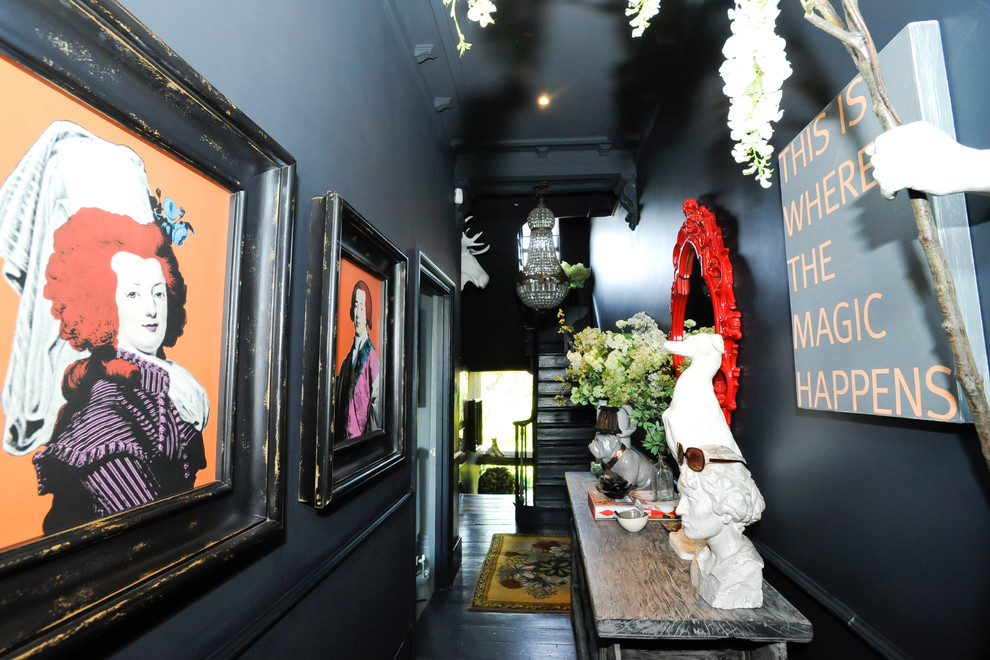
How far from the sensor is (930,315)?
867 millimetres

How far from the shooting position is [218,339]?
1.01 metres

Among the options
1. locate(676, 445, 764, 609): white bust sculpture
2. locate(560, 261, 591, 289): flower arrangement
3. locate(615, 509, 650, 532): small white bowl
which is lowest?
locate(615, 509, 650, 532): small white bowl

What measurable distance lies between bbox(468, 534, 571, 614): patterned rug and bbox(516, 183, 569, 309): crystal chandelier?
2143 mm

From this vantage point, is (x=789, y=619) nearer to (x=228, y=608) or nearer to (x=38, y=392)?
(x=228, y=608)

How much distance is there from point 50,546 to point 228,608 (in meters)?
0.51

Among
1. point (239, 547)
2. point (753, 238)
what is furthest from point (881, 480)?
point (239, 547)

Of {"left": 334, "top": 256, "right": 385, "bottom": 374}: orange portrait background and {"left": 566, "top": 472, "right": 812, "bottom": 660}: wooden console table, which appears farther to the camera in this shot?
{"left": 334, "top": 256, "right": 385, "bottom": 374}: orange portrait background

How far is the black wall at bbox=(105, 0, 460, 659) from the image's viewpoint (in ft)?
3.22

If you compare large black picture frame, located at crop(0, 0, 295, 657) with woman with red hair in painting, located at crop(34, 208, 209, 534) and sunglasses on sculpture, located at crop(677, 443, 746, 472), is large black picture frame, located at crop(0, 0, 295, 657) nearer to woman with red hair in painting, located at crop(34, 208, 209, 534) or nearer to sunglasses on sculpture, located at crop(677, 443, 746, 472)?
woman with red hair in painting, located at crop(34, 208, 209, 534)

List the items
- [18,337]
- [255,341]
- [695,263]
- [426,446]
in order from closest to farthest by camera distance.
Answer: [18,337] → [255,341] → [695,263] → [426,446]

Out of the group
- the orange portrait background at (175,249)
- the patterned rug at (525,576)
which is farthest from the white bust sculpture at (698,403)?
the patterned rug at (525,576)

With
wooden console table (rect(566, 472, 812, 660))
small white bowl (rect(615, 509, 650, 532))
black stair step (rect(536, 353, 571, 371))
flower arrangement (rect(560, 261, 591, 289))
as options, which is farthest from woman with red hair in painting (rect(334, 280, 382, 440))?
flower arrangement (rect(560, 261, 591, 289))

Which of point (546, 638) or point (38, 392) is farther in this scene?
point (546, 638)

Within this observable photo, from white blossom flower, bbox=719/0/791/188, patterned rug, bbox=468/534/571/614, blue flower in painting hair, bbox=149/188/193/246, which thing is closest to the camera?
white blossom flower, bbox=719/0/791/188
